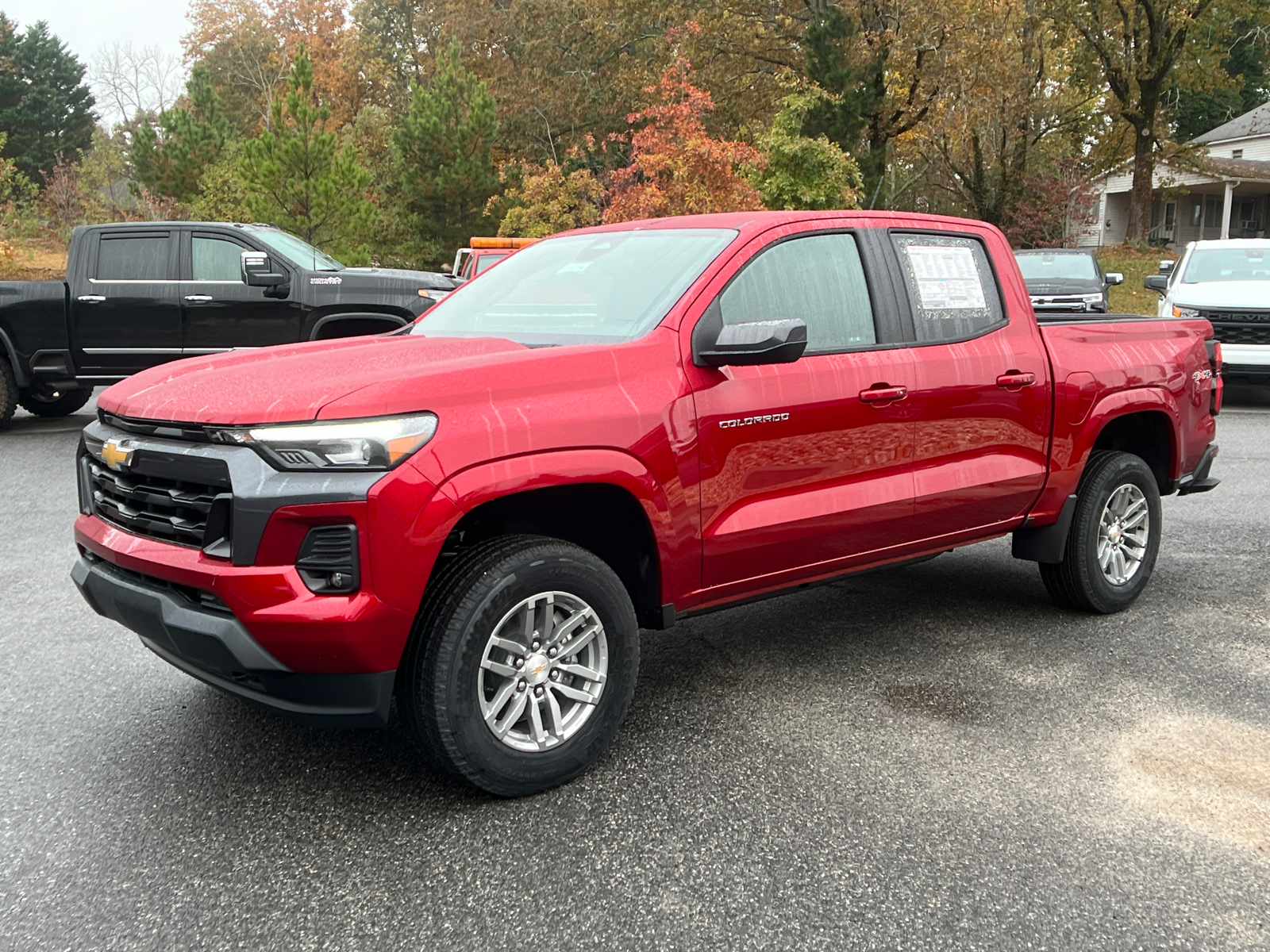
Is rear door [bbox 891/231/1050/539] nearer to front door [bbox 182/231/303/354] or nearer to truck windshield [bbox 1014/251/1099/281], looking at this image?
front door [bbox 182/231/303/354]

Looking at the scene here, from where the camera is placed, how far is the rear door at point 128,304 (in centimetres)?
→ 1135

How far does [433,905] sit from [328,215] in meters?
22.1

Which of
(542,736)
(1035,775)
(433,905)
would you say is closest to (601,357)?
(542,736)

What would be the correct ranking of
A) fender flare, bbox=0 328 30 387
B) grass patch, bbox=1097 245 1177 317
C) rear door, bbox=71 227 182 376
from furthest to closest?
grass patch, bbox=1097 245 1177 317
rear door, bbox=71 227 182 376
fender flare, bbox=0 328 30 387

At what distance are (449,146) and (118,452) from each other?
1123 inches

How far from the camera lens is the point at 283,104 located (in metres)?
23.8

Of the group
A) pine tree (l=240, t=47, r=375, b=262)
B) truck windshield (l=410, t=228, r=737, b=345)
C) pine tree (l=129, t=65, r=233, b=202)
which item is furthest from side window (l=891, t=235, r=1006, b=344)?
pine tree (l=129, t=65, r=233, b=202)

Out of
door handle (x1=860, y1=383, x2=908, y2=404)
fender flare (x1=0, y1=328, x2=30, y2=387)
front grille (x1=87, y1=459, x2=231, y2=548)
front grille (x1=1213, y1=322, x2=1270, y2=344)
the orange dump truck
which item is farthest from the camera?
the orange dump truck

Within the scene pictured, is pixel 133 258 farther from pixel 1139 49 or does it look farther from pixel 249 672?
pixel 1139 49

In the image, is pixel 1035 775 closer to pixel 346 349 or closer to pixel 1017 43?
pixel 346 349

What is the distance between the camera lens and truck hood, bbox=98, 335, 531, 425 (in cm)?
318

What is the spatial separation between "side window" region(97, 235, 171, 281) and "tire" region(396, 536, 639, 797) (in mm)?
9499

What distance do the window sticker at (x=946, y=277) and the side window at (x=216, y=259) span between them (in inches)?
339

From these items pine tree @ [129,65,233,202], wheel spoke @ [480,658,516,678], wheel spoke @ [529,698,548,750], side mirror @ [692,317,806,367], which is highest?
pine tree @ [129,65,233,202]
